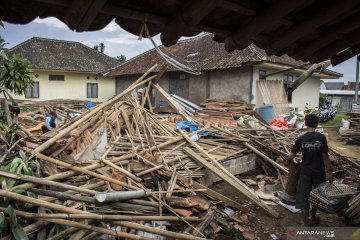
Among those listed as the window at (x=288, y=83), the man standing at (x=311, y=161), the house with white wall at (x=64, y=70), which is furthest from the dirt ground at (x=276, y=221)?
the house with white wall at (x=64, y=70)

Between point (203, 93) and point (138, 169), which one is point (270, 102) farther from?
point (138, 169)

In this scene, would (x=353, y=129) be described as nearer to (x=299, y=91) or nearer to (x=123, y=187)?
(x=299, y=91)

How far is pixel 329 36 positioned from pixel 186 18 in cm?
189

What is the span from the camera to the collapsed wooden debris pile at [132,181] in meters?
4.12

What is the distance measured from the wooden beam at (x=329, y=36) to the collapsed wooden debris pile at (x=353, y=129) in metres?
10.1

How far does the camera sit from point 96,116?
7246 millimetres

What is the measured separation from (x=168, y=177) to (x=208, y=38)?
Result: 1672 cm

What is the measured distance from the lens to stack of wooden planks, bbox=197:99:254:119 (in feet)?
43.5

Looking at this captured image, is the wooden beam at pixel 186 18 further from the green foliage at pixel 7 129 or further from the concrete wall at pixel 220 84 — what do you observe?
the concrete wall at pixel 220 84

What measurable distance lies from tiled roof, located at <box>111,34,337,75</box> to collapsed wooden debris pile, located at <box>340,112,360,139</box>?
11.8 feet

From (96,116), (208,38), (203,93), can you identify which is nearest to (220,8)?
(96,116)

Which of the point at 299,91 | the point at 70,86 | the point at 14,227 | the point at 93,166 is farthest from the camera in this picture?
→ the point at 70,86

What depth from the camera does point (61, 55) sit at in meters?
27.2

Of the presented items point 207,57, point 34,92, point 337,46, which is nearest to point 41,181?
point 337,46
